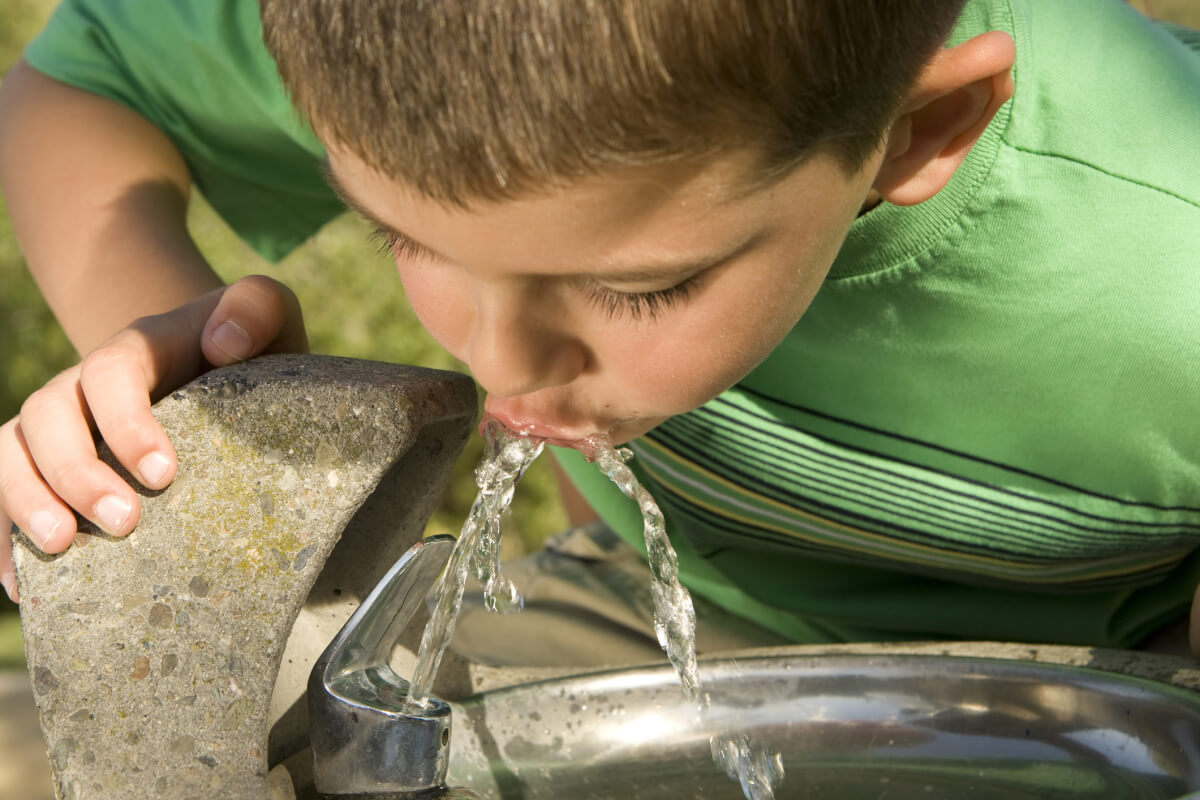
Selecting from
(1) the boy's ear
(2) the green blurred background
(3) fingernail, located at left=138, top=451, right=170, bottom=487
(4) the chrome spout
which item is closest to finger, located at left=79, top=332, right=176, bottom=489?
(3) fingernail, located at left=138, top=451, right=170, bottom=487

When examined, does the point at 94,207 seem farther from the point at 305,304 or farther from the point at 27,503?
the point at 305,304

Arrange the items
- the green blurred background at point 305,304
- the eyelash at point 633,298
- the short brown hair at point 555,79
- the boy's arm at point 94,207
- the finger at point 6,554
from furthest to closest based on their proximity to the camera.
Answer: the green blurred background at point 305,304 → the boy's arm at point 94,207 → the finger at point 6,554 → the eyelash at point 633,298 → the short brown hair at point 555,79

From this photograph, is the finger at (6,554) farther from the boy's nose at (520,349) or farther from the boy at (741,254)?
the boy's nose at (520,349)

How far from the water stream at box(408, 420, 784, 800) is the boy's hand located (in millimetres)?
147

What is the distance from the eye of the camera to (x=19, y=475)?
66 centimetres

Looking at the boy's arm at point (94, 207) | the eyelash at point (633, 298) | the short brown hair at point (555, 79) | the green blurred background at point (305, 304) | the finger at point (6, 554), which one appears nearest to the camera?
the short brown hair at point (555, 79)

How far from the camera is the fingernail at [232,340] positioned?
690 mm

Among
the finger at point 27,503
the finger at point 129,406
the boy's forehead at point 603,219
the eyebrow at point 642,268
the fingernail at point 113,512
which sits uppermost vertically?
the boy's forehead at point 603,219

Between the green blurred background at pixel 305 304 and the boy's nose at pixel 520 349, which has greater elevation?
the boy's nose at pixel 520 349

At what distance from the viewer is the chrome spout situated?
1.96ft

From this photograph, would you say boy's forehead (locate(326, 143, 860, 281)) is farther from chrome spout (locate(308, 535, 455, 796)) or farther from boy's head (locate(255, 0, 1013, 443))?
chrome spout (locate(308, 535, 455, 796))

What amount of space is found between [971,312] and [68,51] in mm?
753

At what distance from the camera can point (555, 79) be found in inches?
18.7

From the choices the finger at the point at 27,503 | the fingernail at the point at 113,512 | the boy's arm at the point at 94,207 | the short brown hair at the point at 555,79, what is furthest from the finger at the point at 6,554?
the short brown hair at the point at 555,79
